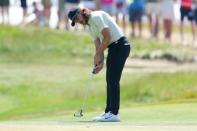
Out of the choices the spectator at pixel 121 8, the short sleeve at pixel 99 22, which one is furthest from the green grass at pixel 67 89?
the short sleeve at pixel 99 22

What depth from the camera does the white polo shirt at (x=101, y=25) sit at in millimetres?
12852

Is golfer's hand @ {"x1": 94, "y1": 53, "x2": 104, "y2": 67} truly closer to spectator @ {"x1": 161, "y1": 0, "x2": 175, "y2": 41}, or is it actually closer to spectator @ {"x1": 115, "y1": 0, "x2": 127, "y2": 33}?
spectator @ {"x1": 115, "y1": 0, "x2": 127, "y2": 33}

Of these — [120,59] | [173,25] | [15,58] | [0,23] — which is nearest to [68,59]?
[15,58]

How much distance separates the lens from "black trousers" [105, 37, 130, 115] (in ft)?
43.0

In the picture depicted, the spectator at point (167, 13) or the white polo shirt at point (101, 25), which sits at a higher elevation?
the white polo shirt at point (101, 25)

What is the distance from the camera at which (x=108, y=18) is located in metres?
13.0

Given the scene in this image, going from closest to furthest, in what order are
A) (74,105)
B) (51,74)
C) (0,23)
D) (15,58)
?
1. (74,105)
2. (51,74)
3. (15,58)
4. (0,23)

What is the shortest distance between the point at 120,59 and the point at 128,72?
1495 centimetres

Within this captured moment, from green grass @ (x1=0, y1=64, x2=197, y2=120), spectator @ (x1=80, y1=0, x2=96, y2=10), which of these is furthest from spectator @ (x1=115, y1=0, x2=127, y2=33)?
green grass @ (x1=0, y1=64, x2=197, y2=120)

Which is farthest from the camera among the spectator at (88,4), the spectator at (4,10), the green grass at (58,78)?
the spectator at (4,10)

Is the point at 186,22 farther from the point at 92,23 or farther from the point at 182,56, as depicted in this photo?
the point at 92,23

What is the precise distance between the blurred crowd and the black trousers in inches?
720

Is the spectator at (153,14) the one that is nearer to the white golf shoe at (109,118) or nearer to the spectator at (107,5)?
the spectator at (107,5)

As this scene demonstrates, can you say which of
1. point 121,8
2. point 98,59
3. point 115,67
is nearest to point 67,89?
point 121,8
